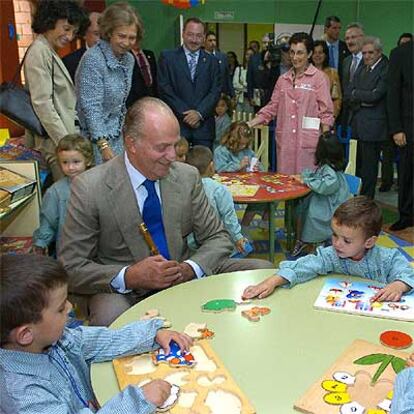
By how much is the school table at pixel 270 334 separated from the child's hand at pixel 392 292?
0.11 m

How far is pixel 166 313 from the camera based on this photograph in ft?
4.87

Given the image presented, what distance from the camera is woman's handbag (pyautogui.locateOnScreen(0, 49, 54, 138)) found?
2.79 meters

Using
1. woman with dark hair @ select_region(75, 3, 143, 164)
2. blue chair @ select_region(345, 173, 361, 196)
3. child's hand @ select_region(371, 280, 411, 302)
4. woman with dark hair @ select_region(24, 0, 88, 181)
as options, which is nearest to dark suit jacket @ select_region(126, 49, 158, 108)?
woman with dark hair @ select_region(75, 3, 143, 164)

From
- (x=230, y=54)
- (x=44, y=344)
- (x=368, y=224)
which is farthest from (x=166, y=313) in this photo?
(x=230, y=54)

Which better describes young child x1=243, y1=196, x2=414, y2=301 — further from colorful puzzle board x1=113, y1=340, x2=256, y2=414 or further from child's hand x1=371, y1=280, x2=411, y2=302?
colorful puzzle board x1=113, y1=340, x2=256, y2=414

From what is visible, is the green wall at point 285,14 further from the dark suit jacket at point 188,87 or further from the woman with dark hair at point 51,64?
the woman with dark hair at point 51,64

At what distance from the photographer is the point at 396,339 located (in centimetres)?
129

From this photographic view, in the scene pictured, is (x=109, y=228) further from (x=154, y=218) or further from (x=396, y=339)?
(x=396, y=339)

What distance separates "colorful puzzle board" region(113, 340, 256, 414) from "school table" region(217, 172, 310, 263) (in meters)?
1.99

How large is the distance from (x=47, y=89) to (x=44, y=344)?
6.52 ft

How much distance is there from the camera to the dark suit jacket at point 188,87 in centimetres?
427

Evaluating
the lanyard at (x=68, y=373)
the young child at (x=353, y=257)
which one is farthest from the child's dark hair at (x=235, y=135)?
the lanyard at (x=68, y=373)

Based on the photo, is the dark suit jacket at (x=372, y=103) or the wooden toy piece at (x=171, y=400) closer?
the wooden toy piece at (x=171, y=400)

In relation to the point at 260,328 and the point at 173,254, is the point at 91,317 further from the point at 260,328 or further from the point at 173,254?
the point at 260,328
